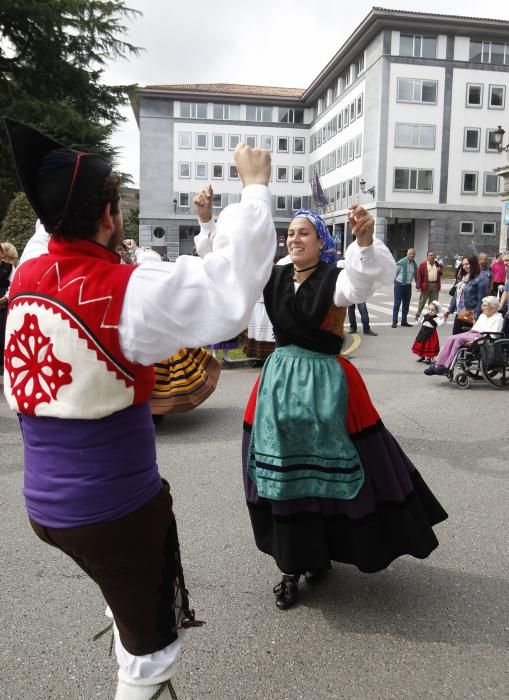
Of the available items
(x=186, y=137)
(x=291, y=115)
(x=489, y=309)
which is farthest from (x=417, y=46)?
(x=489, y=309)

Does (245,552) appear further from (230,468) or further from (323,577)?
(230,468)

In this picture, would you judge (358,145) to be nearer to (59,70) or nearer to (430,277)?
(59,70)

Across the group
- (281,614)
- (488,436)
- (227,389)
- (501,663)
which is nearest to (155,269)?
(281,614)

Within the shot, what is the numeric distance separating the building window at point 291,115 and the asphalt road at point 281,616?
2068 inches

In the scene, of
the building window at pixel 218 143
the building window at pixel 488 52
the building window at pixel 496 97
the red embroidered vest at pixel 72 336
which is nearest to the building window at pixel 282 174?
the building window at pixel 218 143

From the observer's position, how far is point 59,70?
18469 mm

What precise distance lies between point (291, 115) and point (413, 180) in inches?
770

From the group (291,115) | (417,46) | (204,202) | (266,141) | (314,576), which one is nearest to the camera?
(204,202)

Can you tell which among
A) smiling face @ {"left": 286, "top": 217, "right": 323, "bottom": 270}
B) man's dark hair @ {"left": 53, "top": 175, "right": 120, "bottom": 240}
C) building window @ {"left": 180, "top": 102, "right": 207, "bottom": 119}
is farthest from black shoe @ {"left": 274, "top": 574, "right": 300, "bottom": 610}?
building window @ {"left": 180, "top": 102, "right": 207, "bottom": 119}

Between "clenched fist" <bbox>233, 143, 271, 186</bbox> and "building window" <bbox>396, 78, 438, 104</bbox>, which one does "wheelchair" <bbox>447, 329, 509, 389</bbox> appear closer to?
"clenched fist" <bbox>233, 143, 271, 186</bbox>

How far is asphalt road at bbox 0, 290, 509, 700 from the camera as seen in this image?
2334mm

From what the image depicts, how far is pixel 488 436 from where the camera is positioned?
577 centimetres

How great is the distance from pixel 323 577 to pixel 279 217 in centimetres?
5166

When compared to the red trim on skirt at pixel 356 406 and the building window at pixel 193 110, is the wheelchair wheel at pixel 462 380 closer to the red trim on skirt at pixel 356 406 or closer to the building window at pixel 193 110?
the red trim on skirt at pixel 356 406
